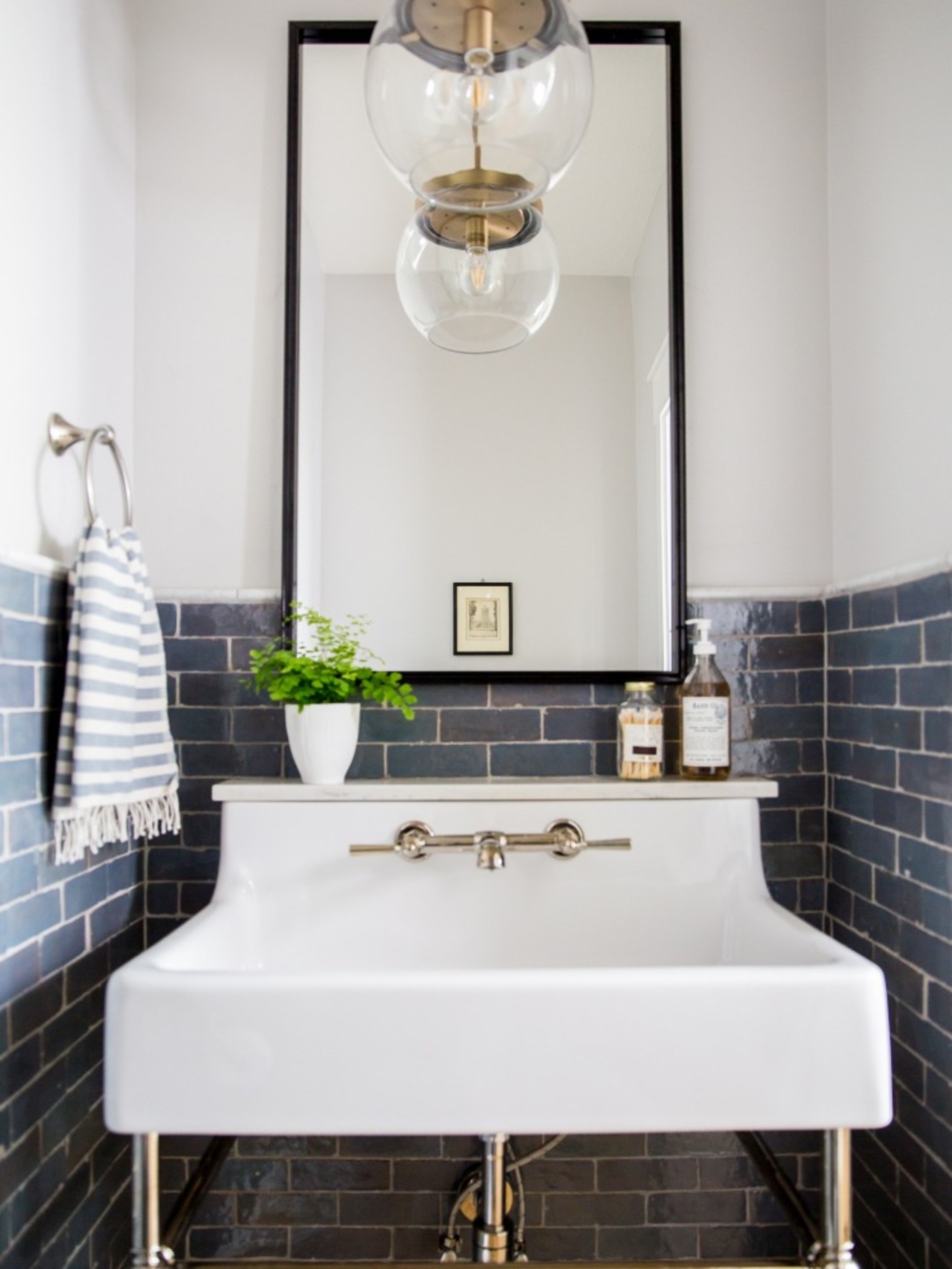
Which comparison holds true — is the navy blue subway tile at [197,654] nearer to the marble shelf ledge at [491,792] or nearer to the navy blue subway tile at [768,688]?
the marble shelf ledge at [491,792]

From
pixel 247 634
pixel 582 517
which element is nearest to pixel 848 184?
pixel 582 517

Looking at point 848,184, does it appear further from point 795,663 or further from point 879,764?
point 879,764

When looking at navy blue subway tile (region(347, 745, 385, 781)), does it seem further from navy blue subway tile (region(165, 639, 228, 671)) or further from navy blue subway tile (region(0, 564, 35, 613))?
navy blue subway tile (region(0, 564, 35, 613))

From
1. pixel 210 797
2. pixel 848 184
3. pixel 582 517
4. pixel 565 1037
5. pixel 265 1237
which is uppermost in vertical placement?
pixel 848 184

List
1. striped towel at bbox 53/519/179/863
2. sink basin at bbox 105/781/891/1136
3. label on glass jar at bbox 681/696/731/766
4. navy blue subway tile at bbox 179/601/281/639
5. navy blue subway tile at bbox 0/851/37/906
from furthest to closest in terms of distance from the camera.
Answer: navy blue subway tile at bbox 179/601/281/639 → label on glass jar at bbox 681/696/731/766 → striped towel at bbox 53/519/179/863 → navy blue subway tile at bbox 0/851/37/906 → sink basin at bbox 105/781/891/1136

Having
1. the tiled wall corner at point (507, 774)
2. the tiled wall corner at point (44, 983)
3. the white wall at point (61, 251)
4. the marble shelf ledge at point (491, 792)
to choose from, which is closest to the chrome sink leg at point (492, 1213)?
the tiled wall corner at point (507, 774)

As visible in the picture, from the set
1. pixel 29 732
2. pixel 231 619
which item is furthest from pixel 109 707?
pixel 231 619

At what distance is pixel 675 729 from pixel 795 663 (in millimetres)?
239

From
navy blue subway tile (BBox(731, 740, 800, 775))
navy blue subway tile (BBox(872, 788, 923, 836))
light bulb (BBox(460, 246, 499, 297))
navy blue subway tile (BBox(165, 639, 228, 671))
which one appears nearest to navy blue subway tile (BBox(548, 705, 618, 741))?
navy blue subway tile (BBox(731, 740, 800, 775))

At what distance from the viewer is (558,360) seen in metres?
1.58

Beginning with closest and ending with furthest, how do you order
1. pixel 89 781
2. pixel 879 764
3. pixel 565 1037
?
pixel 565 1037 < pixel 89 781 < pixel 879 764

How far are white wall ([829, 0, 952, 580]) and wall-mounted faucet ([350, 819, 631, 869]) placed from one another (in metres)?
0.62

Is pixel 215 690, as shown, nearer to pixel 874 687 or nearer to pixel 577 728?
pixel 577 728

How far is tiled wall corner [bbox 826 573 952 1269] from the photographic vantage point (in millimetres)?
Result: 1248
